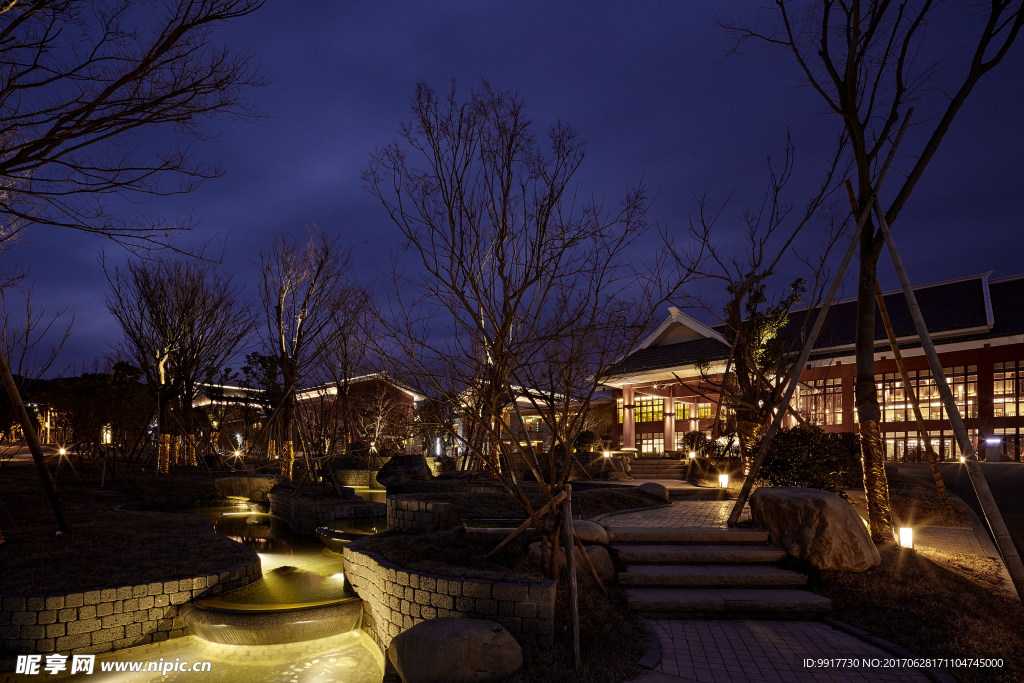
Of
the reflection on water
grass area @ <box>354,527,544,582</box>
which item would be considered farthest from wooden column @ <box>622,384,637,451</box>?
the reflection on water

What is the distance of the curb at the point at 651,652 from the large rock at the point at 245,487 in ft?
43.4

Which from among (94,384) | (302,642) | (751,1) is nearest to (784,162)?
(751,1)

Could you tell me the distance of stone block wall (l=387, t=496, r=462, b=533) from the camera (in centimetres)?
806

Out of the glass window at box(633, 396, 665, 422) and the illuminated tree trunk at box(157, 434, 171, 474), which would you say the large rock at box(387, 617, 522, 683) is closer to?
the illuminated tree trunk at box(157, 434, 171, 474)

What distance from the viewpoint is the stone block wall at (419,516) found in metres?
8.06

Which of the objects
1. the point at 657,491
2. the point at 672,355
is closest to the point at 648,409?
the point at 672,355

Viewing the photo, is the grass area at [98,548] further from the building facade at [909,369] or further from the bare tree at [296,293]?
the building facade at [909,369]

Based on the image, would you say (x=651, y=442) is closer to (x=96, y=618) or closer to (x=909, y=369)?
(x=909, y=369)

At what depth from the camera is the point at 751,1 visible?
8.00m

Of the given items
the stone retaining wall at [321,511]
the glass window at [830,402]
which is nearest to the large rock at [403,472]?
the stone retaining wall at [321,511]

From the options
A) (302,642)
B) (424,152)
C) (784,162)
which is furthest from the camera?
(784,162)

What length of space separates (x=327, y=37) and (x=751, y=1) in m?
5.79

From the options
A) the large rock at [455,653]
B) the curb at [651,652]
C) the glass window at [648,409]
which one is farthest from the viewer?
the glass window at [648,409]

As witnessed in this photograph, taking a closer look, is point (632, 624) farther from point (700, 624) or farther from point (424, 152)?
point (424, 152)
